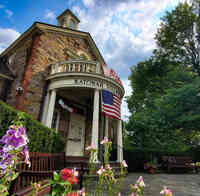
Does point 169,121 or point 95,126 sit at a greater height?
point 169,121

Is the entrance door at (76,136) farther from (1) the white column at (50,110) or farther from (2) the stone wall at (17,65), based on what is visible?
(2) the stone wall at (17,65)

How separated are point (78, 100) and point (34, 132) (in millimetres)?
4648

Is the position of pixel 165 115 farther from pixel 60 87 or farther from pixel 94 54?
pixel 60 87

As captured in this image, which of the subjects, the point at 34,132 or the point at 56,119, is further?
the point at 56,119

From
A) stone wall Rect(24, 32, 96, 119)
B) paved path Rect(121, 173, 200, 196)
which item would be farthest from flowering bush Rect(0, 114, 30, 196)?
stone wall Rect(24, 32, 96, 119)

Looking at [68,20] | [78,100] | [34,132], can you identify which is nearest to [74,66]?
[78,100]

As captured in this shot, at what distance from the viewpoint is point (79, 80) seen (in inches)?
279

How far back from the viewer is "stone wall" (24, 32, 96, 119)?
23.2ft

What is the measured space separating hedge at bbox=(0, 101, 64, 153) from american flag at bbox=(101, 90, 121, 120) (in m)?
2.43

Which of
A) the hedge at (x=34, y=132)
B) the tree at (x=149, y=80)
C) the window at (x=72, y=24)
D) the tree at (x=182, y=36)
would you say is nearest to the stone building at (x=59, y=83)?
the hedge at (x=34, y=132)

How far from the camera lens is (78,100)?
9000 millimetres

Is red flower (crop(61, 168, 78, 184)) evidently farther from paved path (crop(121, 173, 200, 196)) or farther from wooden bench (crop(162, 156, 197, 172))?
wooden bench (crop(162, 156, 197, 172))

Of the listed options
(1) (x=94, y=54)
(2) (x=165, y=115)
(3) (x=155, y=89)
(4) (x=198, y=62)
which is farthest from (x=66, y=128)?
(4) (x=198, y=62)

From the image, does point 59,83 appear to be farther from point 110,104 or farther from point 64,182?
point 64,182
